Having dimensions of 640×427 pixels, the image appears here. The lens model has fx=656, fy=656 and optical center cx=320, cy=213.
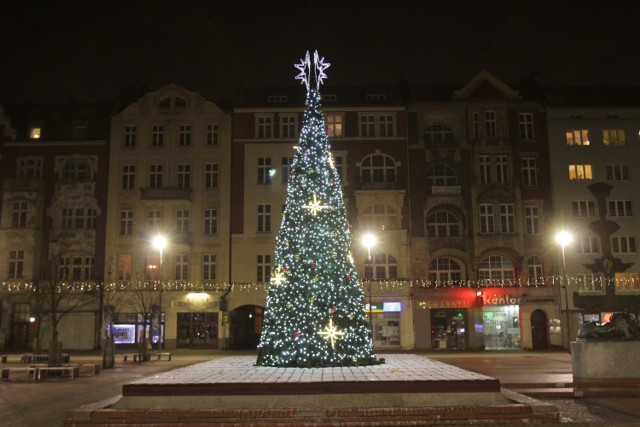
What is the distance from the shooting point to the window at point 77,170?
4859 cm

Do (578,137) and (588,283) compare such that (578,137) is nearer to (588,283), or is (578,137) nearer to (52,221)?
(588,283)

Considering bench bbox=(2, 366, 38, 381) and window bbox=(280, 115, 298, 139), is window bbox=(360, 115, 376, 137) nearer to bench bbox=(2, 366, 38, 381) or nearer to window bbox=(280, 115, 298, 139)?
window bbox=(280, 115, 298, 139)

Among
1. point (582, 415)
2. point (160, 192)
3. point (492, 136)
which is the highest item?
point (492, 136)

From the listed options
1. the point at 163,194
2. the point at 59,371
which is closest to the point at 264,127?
the point at 163,194

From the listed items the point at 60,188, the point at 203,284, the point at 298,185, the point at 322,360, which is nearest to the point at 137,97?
the point at 60,188

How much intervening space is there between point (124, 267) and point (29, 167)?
1061 centimetres

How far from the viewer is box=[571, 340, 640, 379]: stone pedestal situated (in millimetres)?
18812

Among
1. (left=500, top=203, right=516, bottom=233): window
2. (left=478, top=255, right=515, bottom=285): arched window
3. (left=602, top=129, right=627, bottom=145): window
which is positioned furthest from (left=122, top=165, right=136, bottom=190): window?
(left=602, top=129, right=627, bottom=145): window

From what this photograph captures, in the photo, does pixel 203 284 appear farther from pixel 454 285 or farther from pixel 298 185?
pixel 298 185

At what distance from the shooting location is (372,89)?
51.6 metres

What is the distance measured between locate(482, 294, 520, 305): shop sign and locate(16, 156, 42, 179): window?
110 feet

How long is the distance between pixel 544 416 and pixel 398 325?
108ft

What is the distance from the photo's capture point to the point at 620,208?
4703 cm

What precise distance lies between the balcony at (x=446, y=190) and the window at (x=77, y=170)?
25.3 metres
